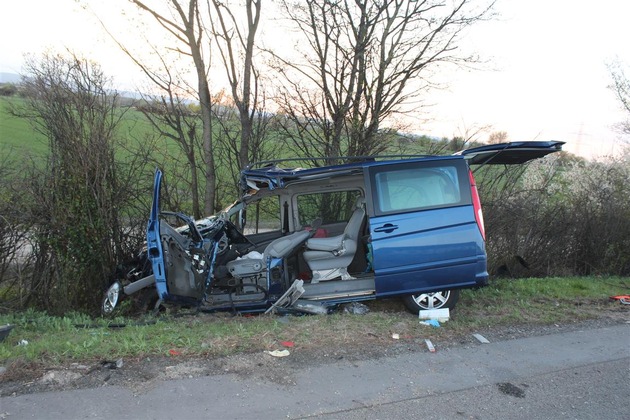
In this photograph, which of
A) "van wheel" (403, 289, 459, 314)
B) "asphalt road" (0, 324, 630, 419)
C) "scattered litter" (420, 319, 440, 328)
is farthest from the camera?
"van wheel" (403, 289, 459, 314)

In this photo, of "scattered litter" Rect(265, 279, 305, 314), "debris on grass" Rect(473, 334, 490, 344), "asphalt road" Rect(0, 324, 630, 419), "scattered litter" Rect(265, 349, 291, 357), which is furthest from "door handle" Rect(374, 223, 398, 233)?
"scattered litter" Rect(265, 349, 291, 357)

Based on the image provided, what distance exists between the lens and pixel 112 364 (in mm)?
3730

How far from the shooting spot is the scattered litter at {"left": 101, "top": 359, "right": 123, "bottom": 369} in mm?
3701

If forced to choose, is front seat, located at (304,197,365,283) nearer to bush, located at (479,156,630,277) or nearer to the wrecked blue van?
the wrecked blue van

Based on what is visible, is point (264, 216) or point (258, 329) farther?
point (264, 216)

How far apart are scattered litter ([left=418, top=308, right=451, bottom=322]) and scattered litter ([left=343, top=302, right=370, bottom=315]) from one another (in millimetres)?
720

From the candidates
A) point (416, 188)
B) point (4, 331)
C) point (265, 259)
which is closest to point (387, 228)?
point (416, 188)

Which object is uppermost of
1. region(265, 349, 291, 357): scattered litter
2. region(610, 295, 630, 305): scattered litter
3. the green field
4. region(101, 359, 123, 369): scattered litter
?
the green field

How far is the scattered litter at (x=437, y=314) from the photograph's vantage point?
525 cm

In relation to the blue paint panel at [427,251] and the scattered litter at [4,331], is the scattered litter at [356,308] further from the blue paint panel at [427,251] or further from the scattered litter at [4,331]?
the scattered litter at [4,331]

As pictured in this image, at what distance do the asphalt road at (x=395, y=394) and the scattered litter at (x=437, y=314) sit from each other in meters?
0.98

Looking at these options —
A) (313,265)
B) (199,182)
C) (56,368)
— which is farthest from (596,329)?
(199,182)

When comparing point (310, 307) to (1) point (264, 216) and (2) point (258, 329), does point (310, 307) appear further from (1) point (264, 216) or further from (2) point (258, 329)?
(1) point (264, 216)

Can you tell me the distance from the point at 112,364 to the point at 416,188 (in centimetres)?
388
